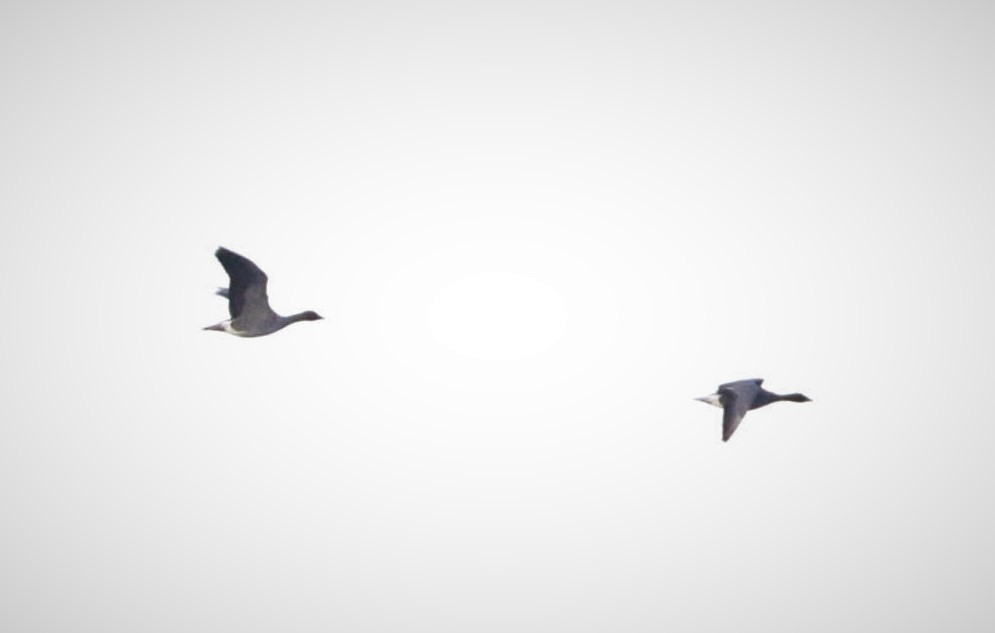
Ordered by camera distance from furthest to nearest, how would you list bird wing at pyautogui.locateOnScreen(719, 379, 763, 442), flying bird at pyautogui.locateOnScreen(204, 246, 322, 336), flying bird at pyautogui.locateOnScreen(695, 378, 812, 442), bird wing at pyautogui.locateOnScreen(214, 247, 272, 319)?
1. flying bird at pyautogui.locateOnScreen(204, 246, 322, 336)
2. bird wing at pyautogui.locateOnScreen(214, 247, 272, 319)
3. flying bird at pyautogui.locateOnScreen(695, 378, 812, 442)
4. bird wing at pyautogui.locateOnScreen(719, 379, 763, 442)

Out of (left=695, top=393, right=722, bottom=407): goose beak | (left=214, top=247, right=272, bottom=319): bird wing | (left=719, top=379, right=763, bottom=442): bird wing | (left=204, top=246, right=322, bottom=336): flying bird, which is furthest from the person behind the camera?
(left=695, top=393, right=722, bottom=407): goose beak

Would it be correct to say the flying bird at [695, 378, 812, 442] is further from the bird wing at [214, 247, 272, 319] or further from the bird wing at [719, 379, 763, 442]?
the bird wing at [214, 247, 272, 319]

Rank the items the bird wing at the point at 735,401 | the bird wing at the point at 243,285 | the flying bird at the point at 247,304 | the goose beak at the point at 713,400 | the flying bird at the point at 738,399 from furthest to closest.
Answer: the goose beak at the point at 713,400
the flying bird at the point at 247,304
the bird wing at the point at 243,285
the flying bird at the point at 738,399
the bird wing at the point at 735,401

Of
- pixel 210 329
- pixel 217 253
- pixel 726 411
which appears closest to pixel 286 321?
pixel 210 329

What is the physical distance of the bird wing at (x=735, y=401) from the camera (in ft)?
65.7

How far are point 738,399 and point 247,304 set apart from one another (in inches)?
471

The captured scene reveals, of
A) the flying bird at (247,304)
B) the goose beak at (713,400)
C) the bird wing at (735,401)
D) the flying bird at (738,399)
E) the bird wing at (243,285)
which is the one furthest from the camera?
the goose beak at (713,400)

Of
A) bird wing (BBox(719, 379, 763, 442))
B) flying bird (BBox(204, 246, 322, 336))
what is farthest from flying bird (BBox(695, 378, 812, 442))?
flying bird (BBox(204, 246, 322, 336))

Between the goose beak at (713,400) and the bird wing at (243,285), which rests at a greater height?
the bird wing at (243,285)

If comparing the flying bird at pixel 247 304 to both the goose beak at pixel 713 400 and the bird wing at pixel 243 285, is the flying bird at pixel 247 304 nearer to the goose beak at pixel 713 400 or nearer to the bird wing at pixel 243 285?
the bird wing at pixel 243 285

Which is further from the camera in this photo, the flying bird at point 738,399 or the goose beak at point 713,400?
the goose beak at point 713,400

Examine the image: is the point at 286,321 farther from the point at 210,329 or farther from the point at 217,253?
the point at 217,253

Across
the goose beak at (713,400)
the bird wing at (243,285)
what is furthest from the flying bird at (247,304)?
the goose beak at (713,400)

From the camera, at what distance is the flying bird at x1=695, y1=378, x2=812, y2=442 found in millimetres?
20303
